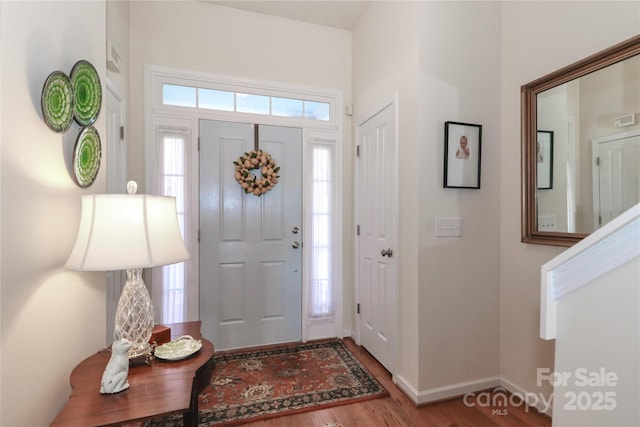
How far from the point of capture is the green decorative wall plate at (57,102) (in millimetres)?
1138

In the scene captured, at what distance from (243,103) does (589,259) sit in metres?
2.68

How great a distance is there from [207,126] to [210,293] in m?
1.46

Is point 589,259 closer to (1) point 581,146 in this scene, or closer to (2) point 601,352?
(2) point 601,352

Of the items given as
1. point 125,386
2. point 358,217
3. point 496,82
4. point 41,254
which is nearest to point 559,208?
point 496,82

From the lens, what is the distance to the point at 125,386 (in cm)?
110

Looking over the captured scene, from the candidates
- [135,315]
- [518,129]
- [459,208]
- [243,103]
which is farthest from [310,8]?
[135,315]

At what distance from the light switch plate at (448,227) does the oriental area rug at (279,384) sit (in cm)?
115

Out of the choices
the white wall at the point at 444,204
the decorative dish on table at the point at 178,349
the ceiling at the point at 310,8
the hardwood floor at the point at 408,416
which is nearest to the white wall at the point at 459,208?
the white wall at the point at 444,204

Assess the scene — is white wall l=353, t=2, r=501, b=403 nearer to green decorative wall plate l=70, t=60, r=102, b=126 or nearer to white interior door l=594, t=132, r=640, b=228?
white interior door l=594, t=132, r=640, b=228

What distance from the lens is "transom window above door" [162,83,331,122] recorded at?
2.69 metres

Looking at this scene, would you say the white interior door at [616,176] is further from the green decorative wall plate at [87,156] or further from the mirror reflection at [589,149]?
the green decorative wall plate at [87,156]

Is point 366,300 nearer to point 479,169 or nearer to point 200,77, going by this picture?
point 479,169

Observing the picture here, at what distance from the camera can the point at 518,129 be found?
81.9 inches

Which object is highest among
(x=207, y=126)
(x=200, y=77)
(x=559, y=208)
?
(x=200, y=77)
